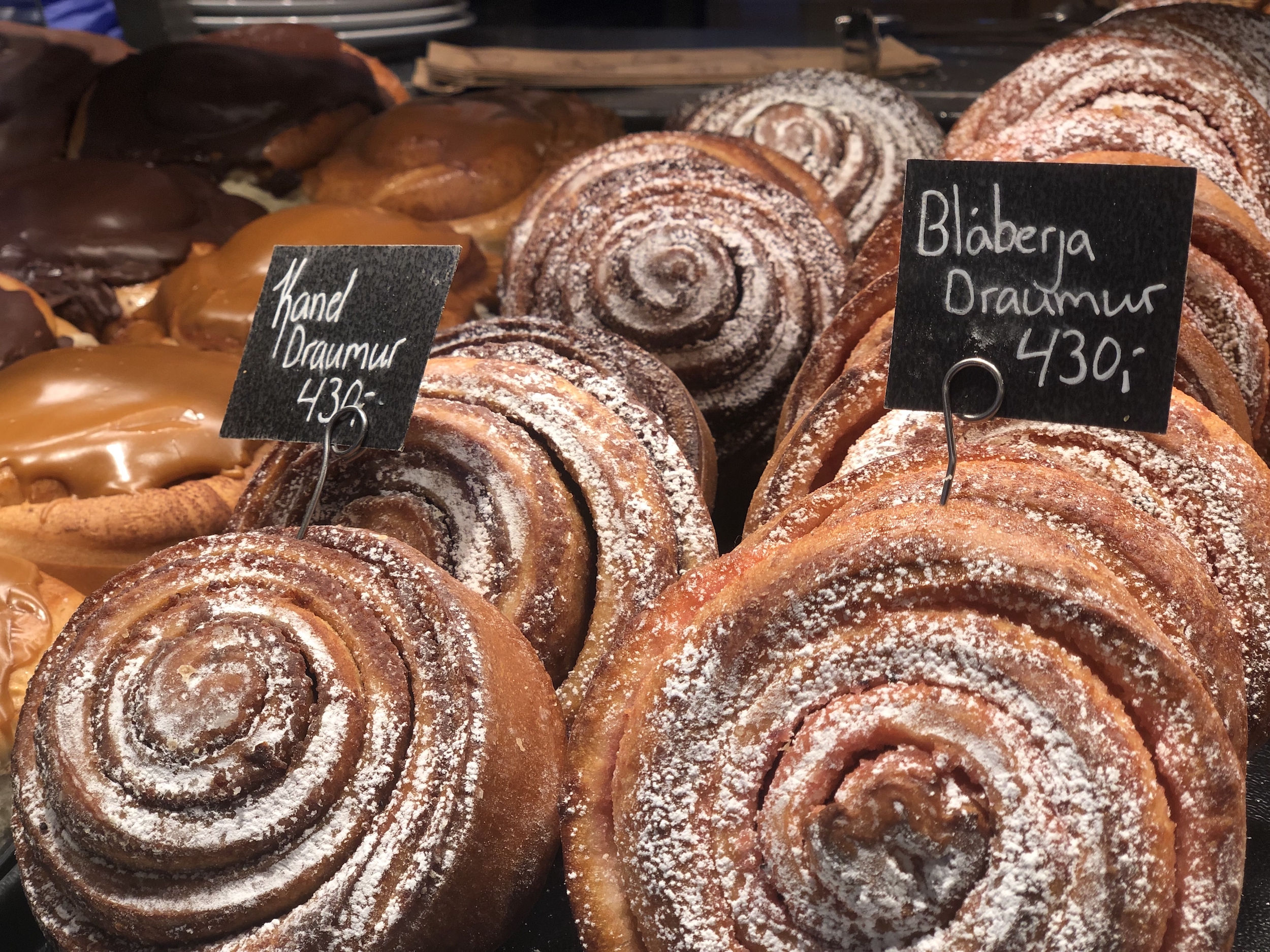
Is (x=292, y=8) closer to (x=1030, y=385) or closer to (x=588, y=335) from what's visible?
(x=588, y=335)

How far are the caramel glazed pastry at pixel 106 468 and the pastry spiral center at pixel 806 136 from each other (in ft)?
4.36

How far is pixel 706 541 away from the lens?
149 centimetres

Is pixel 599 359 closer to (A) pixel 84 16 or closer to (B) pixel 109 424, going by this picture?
(B) pixel 109 424

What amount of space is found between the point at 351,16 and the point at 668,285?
1.74m

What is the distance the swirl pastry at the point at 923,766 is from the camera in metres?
0.90

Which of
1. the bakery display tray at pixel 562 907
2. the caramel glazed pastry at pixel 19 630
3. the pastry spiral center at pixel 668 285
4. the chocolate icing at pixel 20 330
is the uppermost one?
the pastry spiral center at pixel 668 285

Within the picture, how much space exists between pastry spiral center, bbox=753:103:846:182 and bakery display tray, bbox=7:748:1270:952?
1.50m

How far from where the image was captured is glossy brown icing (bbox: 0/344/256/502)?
6.07 feet

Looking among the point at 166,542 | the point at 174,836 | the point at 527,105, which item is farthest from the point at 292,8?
the point at 174,836

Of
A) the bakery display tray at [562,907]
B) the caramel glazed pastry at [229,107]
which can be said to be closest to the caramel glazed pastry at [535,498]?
the bakery display tray at [562,907]

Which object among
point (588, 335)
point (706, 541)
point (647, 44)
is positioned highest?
point (647, 44)

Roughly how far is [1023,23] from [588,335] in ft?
8.16

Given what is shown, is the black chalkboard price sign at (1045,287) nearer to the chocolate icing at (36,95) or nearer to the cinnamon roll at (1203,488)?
the cinnamon roll at (1203,488)

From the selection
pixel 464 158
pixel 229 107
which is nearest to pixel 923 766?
pixel 464 158
